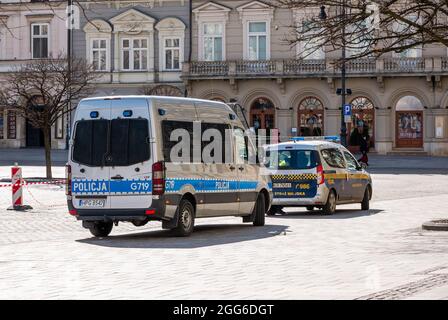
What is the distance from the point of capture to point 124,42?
70125 mm

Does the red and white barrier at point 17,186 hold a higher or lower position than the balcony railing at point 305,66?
lower

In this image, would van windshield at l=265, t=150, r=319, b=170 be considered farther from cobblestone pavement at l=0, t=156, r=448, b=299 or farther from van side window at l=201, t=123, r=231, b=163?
van side window at l=201, t=123, r=231, b=163

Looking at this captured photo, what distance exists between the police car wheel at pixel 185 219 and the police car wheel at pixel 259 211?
3051 millimetres

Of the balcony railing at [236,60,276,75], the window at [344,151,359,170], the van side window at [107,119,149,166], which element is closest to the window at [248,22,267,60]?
the balcony railing at [236,60,276,75]

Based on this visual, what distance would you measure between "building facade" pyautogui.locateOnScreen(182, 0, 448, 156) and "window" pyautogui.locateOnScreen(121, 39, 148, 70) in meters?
3.05

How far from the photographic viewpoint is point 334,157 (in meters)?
29.2

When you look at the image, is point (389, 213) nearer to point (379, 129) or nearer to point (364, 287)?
point (364, 287)

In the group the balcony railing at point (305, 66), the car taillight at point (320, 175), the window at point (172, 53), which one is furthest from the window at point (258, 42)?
the car taillight at point (320, 175)

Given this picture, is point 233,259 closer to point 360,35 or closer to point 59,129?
point 360,35

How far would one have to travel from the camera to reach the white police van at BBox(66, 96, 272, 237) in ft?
66.6

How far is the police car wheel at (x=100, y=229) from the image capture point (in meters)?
21.3

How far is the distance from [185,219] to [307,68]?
44.7 meters

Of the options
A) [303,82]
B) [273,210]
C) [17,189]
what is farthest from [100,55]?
[273,210]

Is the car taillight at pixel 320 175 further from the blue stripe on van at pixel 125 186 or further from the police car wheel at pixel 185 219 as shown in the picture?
the police car wheel at pixel 185 219
